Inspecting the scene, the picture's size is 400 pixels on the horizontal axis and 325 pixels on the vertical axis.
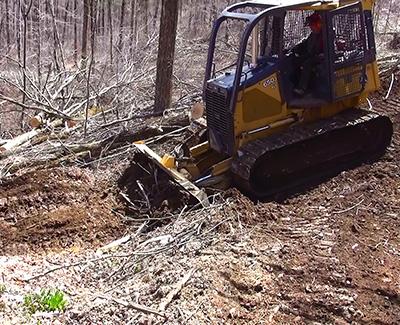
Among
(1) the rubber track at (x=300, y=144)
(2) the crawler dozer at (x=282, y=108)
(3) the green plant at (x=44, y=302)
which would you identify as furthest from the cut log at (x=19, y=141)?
(3) the green plant at (x=44, y=302)

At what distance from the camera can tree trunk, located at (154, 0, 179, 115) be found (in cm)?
974

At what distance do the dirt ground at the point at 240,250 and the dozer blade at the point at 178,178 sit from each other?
0.98ft

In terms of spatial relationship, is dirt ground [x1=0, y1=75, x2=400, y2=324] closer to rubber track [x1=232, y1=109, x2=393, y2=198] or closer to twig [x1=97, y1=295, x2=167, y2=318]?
twig [x1=97, y1=295, x2=167, y2=318]

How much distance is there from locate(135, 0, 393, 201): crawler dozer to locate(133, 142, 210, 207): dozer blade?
0.01m

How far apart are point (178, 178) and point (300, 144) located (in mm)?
1613

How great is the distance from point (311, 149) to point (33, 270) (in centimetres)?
375

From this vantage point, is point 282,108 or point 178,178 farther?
point 282,108

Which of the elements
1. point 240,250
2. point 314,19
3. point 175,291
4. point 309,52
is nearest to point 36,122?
point 309,52

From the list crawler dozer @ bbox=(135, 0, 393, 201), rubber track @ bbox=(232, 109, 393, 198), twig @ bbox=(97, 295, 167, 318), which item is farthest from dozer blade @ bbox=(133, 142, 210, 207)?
twig @ bbox=(97, 295, 167, 318)

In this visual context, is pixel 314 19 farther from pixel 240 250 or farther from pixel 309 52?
pixel 240 250

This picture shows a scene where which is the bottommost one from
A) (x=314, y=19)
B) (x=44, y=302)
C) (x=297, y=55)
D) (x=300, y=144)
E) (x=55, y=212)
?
(x=55, y=212)

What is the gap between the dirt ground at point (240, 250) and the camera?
4.63 m

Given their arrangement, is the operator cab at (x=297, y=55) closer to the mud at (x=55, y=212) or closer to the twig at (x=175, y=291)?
the mud at (x=55, y=212)

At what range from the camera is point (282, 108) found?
7.22 metres
